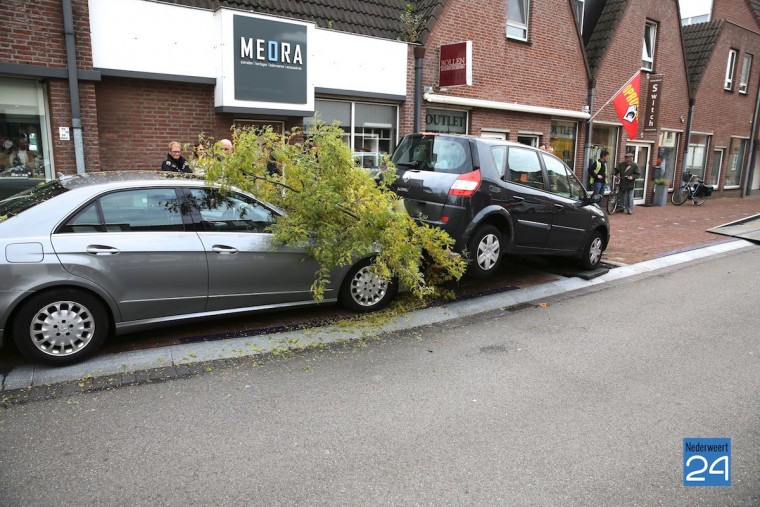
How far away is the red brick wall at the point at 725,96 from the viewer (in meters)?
21.2

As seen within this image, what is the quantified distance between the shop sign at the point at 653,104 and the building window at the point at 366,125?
33.7 feet

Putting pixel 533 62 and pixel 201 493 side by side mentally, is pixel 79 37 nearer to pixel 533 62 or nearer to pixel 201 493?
pixel 201 493

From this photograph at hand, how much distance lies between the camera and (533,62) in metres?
14.6

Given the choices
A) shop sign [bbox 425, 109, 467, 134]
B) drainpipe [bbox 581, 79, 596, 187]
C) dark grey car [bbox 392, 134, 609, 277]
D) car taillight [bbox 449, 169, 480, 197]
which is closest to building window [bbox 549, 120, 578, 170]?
drainpipe [bbox 581, 79, 596, 187]

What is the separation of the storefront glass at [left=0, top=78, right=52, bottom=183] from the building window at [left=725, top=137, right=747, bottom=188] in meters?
25.0

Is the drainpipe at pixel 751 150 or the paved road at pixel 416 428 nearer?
the paved road at pixel 416 428

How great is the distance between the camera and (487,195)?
22.9 feet

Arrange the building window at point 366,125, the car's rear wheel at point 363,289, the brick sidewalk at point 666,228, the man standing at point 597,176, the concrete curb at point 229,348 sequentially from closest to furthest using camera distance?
the concrete curb at point 229,348, the car's rear wheel at point 363,289, the brick sidewalk at point 666,228, the building window at point 366,125, the man standing at point 597,176

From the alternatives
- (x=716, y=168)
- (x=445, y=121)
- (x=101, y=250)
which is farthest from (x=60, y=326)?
(x=716, y=168)

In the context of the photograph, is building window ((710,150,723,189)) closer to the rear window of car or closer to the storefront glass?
the rear window of car

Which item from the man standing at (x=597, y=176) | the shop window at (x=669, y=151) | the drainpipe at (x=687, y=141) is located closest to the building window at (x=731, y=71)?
the drainpipe at (x=687, y=141)

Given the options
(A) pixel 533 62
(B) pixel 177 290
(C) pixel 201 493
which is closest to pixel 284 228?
(B) pixel 177 290

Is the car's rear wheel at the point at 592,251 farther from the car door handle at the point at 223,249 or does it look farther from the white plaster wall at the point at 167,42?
the car door handle at the point at 223,249

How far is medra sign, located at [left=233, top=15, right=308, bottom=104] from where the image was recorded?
9297mm
